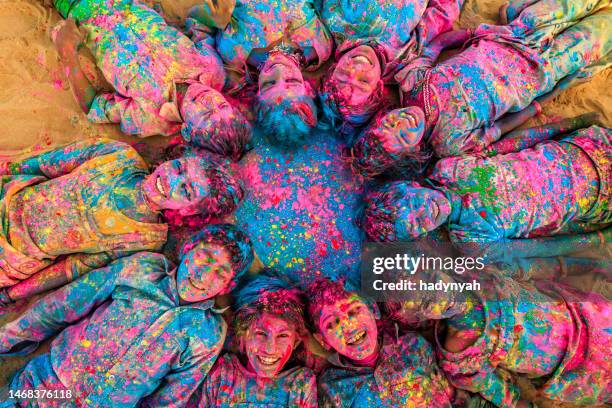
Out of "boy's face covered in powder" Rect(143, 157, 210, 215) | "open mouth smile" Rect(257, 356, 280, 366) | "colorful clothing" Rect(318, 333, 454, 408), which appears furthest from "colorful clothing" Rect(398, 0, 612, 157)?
"open mouth smile" Rect(257, 356, 280, 366)

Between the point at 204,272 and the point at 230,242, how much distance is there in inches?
8.5

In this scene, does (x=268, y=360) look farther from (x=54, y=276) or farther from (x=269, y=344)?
(x=54, y=276)

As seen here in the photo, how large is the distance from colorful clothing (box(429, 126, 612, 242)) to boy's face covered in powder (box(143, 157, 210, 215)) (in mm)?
1304

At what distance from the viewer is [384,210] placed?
7.74 ft

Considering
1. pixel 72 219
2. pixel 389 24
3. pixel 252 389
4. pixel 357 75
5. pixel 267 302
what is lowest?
pixel 252 389

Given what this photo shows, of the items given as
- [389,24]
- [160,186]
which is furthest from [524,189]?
[160,186]

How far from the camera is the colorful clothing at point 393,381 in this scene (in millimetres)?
2334

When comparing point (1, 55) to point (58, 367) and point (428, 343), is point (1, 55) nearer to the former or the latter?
point (58, 367)

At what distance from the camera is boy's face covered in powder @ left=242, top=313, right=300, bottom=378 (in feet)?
7.26

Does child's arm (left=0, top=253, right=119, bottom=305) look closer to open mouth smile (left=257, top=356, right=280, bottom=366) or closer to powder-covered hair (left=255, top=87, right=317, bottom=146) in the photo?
open mouth smile (left=257, top=356, right=280, bottom=366)

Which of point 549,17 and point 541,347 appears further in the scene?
point 549,17

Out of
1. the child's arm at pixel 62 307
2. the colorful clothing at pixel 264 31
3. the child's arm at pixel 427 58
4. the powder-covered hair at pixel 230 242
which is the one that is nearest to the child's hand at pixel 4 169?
the child's arm at pixel 62 307

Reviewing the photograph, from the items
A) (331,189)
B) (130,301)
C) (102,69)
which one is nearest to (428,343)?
(331,189)

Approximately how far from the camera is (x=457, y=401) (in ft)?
7.93
